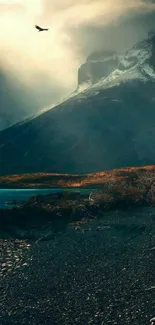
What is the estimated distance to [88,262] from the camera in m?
44.2

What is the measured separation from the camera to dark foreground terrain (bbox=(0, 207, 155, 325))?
30.5 m

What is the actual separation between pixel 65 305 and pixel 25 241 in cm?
2758

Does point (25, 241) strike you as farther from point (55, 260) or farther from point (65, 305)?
point (65, 305)

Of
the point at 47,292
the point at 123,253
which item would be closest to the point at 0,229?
the point at 123,253

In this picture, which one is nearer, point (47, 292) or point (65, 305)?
point (65, 305)

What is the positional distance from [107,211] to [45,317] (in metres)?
50.0

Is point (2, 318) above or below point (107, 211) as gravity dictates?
below

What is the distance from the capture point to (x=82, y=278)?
39.2 m

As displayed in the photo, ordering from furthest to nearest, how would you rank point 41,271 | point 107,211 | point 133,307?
point 107,211
point 41,271
point 133,307

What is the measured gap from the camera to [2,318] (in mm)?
31703

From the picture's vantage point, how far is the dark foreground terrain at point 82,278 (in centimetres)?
3052

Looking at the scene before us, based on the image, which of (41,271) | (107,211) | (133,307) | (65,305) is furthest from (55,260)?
(107,211)

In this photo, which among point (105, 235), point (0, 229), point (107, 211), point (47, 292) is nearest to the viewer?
point (47, 292)

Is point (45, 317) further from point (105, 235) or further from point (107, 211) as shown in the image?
point (107, 211)
